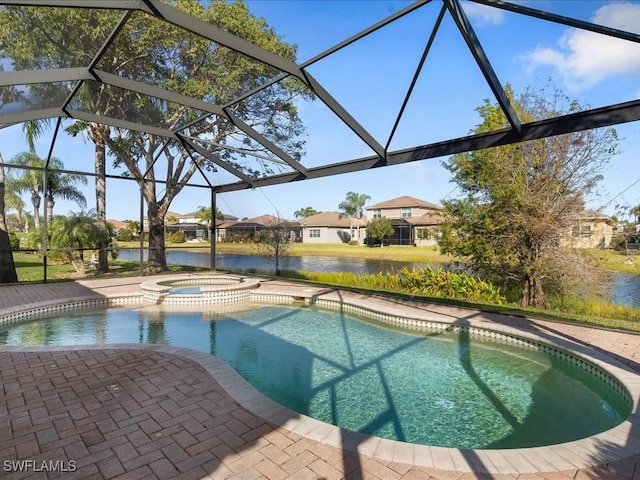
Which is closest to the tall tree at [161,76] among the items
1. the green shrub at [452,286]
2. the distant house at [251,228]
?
the distant house at [251,228]

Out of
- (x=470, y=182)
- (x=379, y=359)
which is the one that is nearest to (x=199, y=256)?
(x=470, y=182)

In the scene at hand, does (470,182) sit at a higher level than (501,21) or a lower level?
lower

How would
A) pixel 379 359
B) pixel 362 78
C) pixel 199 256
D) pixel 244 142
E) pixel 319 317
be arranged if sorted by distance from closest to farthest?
1. pixel 379 359
2. pixel 362 78
3. pixel 319 317
4. pixel 244 142
5. pixel 199 256

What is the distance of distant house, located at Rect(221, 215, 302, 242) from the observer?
16630mm

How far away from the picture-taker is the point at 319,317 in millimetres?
8750

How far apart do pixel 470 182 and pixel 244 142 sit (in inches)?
315

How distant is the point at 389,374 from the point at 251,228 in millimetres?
13810

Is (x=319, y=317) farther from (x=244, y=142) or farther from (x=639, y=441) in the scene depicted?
(x=244, y=142)

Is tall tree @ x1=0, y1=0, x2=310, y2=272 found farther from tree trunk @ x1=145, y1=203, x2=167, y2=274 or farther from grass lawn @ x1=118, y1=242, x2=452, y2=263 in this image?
grass lawn @ x1=118, y1=242, x2=452, y2=263

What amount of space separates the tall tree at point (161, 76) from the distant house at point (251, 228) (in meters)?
3.48

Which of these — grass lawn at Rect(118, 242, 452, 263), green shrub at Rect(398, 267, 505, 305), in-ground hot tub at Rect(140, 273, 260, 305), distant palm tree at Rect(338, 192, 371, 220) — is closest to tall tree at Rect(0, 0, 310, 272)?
grass lawn at Rect(118, 242, 452, 263)

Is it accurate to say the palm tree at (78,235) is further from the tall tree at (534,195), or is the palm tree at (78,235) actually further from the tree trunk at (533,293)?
the tree trunk at (533,293)

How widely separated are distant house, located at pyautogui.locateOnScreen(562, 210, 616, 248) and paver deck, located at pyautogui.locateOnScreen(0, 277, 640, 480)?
5.14 meters

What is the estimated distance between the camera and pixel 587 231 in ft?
29.7
